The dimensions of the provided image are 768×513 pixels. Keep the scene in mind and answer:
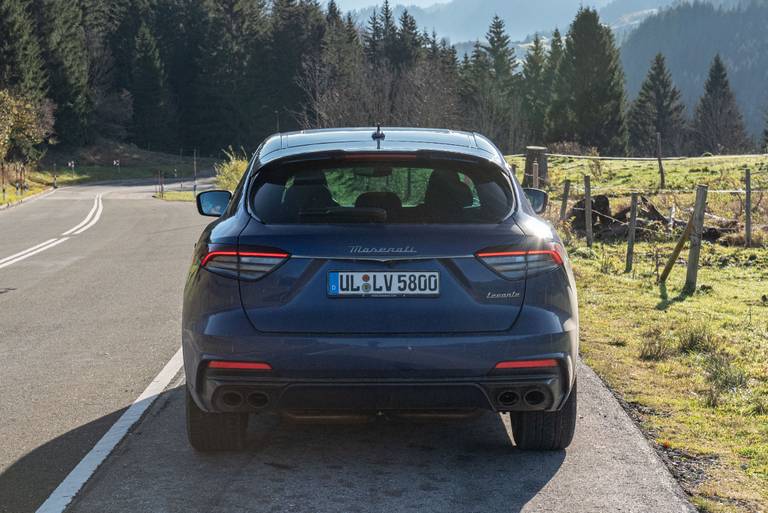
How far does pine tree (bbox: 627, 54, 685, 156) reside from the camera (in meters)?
107

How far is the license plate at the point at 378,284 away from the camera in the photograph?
447 cm

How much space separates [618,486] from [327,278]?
5.42 feet

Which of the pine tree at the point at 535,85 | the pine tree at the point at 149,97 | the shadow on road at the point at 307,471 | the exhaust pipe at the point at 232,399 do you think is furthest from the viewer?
the pine tree at the point at 535,85

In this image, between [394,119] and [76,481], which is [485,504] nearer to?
[76,481]

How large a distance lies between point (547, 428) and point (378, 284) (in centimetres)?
133

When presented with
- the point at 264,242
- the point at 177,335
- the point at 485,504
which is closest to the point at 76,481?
the point at 264,242

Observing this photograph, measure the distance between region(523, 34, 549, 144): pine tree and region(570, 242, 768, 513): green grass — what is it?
97695mm

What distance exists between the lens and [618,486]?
15.2 ft

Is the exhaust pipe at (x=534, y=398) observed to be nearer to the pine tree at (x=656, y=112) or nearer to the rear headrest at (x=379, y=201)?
the rear headrest at (x=379, y=201)

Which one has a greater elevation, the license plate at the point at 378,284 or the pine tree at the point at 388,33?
the pine tree at the point at 388,33

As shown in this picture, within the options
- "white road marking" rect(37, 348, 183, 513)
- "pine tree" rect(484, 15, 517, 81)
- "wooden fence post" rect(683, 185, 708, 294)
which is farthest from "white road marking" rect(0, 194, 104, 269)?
"pine tree" rect(484, 15, 517, 81)

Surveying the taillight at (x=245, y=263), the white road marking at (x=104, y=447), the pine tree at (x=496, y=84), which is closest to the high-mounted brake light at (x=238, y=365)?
the taillight at (x=245, y=263)

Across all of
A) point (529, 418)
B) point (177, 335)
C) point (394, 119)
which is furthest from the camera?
point (394, 119)

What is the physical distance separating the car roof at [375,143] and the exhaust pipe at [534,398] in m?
1.18
